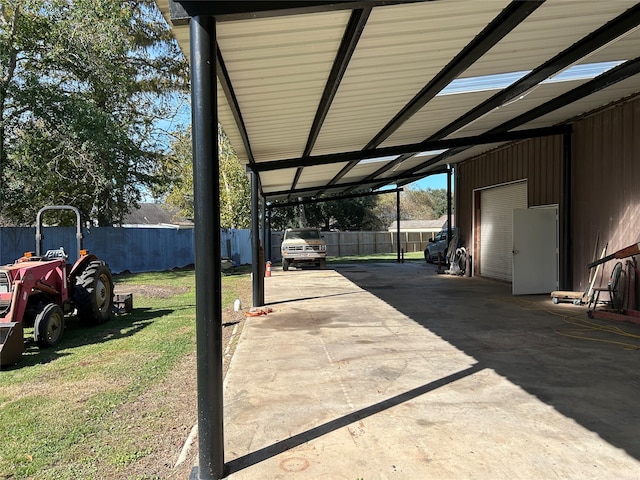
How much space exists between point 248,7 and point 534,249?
33.5 feet

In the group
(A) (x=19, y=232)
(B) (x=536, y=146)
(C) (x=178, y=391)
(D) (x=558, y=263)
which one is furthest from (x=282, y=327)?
(A) (x=19, y=232)

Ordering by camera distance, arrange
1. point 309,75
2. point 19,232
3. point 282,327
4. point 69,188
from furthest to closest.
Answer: point 69,188 < point 19,232 < point 282,327 < point 309,75

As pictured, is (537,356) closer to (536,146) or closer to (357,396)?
(357,396)

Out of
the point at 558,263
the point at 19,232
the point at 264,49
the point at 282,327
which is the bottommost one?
the point at 282,327

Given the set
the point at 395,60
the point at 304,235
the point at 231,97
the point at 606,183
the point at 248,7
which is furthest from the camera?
the point at 304,235

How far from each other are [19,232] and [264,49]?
1511 centimetres

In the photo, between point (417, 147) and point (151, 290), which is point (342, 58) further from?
point (151, 290)

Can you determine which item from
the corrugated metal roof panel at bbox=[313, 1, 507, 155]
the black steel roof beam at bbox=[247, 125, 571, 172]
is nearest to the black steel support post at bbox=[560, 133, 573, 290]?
the black steel roof beam at bbox=[247, 125, 571, 172]

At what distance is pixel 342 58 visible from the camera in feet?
16.3

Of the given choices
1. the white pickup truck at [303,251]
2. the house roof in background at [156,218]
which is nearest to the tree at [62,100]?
the white pickup truck at [303,251]

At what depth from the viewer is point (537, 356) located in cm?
581

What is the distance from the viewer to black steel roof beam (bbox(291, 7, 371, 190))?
4082 mm

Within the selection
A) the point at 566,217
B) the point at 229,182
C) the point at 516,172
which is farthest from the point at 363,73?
the point at 229,182

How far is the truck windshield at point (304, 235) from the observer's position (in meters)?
21.0
